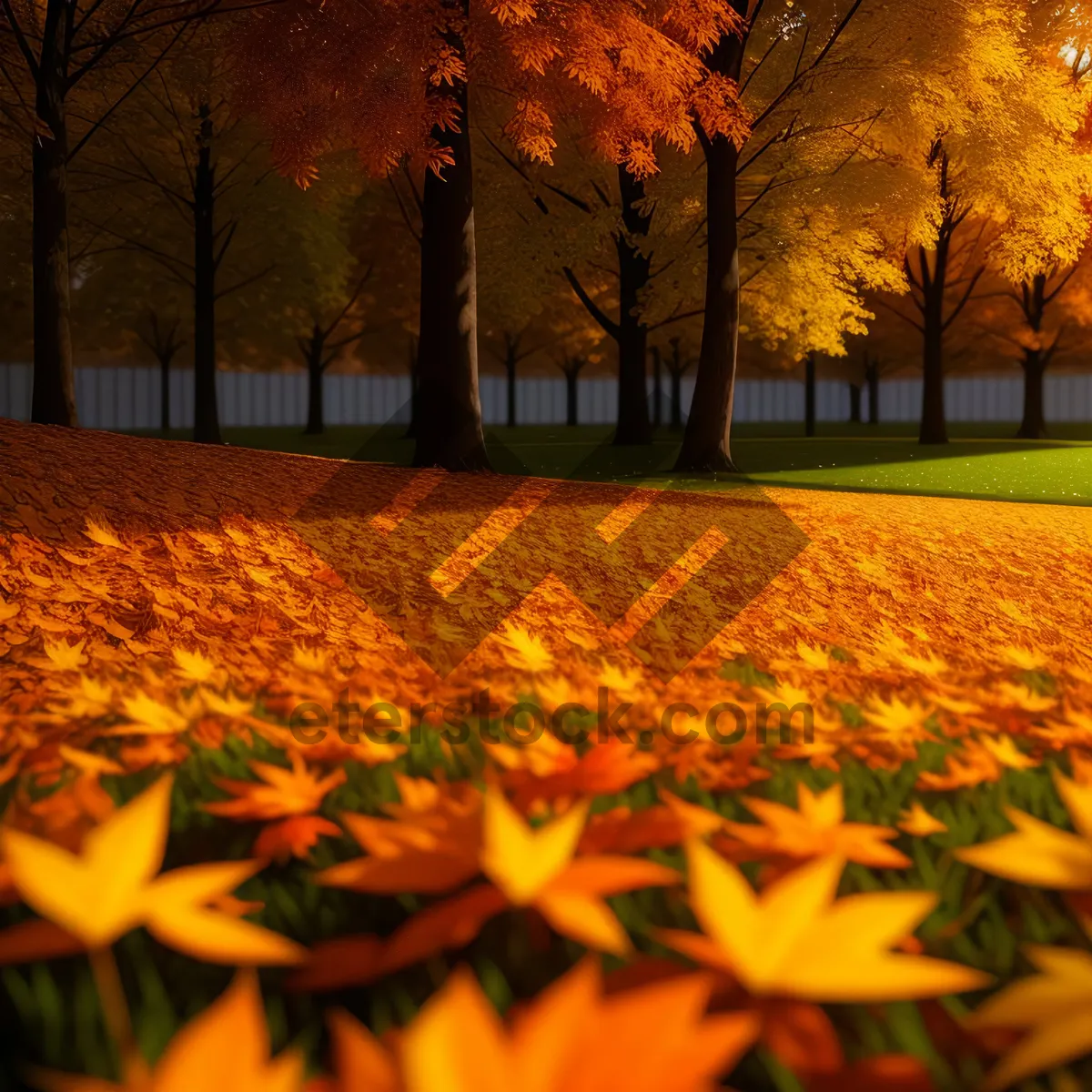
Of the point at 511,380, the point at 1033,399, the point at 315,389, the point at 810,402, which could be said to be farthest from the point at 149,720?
the point at 511,380

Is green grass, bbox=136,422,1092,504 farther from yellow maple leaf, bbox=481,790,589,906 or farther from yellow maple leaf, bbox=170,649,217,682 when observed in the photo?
yellow maple leaf, bbox=481,790,589,906

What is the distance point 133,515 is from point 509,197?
13955 mm

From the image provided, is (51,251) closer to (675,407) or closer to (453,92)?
(453,92)

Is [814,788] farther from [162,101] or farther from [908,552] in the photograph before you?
[162,101]

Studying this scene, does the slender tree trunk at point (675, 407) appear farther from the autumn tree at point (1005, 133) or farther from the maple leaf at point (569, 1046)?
the maple leaf at point (569, 1046)

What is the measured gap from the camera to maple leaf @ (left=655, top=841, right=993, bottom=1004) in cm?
84

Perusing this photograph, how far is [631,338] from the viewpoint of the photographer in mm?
21703

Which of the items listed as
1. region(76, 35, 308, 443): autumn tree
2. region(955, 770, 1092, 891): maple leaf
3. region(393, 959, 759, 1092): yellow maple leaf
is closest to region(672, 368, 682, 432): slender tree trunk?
region(76, 35, 308, 443): autumn tree

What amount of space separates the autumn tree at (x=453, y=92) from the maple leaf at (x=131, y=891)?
8.50m

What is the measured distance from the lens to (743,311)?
1811cm

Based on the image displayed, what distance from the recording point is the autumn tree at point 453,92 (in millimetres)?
8992

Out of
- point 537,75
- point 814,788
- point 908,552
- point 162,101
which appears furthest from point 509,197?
point 814,788

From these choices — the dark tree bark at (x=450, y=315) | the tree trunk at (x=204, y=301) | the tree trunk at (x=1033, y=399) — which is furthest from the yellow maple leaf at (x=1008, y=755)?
the tree trunk at (x=1033, y=399)

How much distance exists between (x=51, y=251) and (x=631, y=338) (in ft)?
40.2
